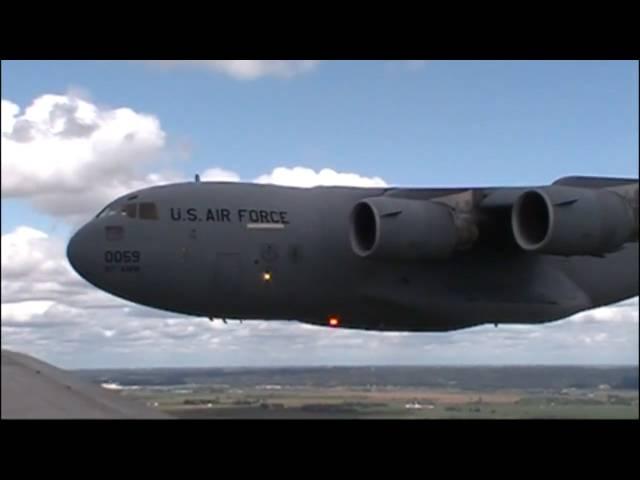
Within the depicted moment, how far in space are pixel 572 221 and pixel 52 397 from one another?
23.3ft

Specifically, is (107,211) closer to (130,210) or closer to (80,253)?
(130,210)

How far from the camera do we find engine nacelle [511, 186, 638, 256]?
970 cm

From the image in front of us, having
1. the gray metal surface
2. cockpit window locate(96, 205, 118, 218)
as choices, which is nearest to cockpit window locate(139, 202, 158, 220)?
cockpit window locate(96, 205, 118, 218)

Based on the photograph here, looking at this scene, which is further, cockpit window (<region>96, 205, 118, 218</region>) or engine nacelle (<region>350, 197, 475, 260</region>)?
cockpit window (<region>96, 205, 118, 218</region>)

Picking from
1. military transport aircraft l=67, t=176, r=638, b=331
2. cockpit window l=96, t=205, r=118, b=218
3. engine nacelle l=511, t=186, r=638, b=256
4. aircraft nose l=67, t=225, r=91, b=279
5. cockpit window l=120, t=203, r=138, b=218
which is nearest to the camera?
engine nacelle l=511, t=186, r=638, b=256

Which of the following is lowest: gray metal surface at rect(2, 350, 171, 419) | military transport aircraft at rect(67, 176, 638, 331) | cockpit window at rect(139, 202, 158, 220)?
gray metal surface at rect(2, 350, 171, 419)

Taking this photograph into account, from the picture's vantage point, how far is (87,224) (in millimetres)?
10469

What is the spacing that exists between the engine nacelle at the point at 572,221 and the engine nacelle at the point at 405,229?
79cm

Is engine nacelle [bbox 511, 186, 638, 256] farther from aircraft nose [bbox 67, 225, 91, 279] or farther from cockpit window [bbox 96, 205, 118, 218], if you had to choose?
aircraft nose [bbox 67, 225, 91, 279]

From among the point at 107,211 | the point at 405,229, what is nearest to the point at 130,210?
the point at 107,211

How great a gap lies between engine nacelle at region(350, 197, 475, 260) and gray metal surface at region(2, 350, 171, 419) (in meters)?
6.18
